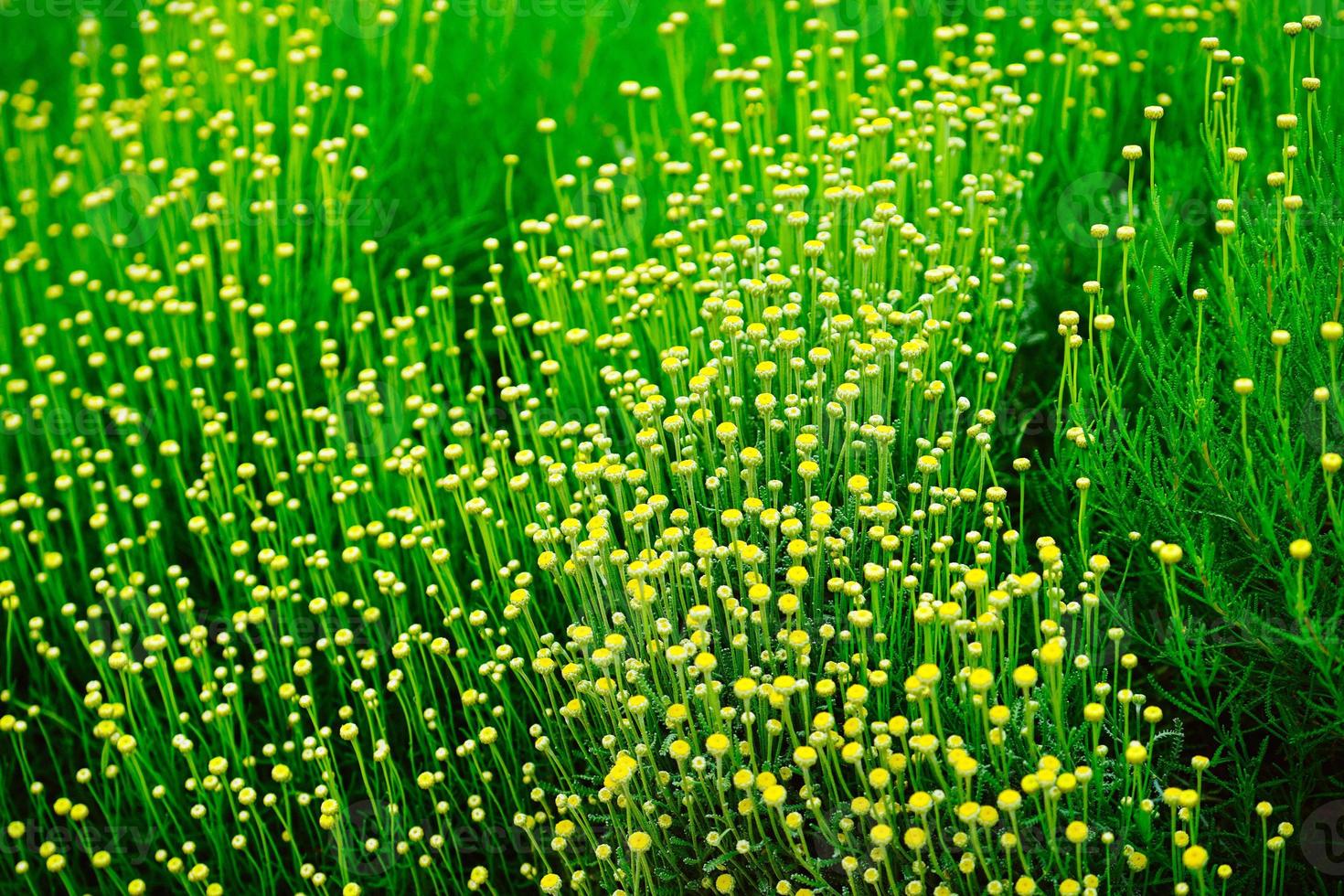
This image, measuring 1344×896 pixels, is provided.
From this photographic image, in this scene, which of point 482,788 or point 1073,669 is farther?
point 482,788

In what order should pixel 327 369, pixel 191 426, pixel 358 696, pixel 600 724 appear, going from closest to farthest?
pixel 600 724 < pixel 358 696 < pixel 327 369 < pixel 191 426

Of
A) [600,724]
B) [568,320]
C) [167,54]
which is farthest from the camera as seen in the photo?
[167,54]

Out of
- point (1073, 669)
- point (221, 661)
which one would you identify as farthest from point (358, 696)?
point (1073, 669)

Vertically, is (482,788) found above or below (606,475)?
below

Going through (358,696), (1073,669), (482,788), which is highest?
(1073,669)

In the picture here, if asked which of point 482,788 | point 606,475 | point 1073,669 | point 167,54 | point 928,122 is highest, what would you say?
point 167,54

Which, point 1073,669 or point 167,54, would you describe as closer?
point 1073,669

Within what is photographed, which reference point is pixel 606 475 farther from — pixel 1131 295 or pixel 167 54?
pixel 167 54

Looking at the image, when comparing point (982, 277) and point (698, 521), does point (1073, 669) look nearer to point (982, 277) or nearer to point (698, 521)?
point (698, 521)

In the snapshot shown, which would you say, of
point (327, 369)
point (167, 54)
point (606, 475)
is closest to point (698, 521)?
point (606, 475)
